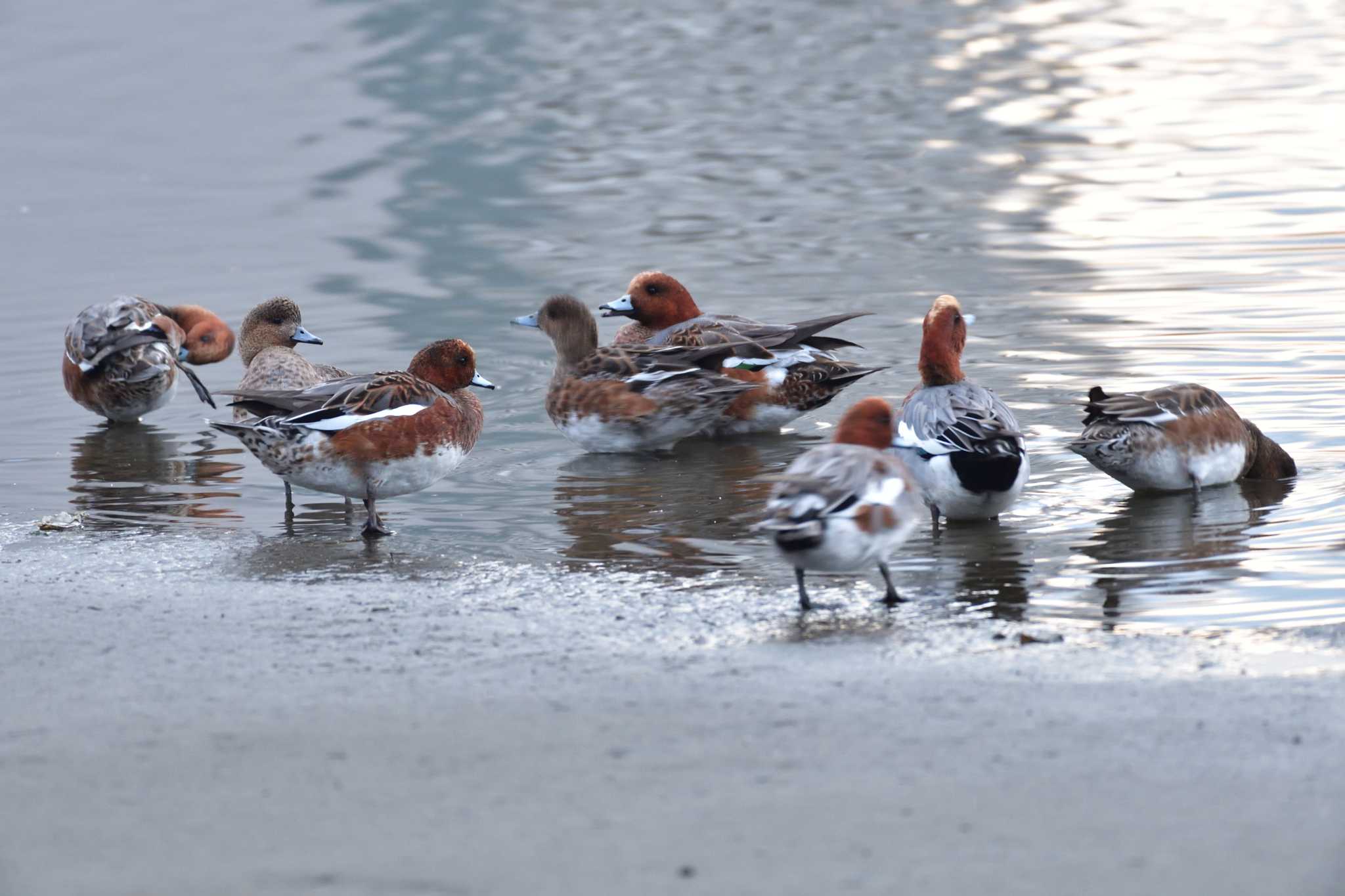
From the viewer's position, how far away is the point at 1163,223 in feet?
48.6

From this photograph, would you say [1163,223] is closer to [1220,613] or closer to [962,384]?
[962,384]

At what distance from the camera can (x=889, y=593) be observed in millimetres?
6227

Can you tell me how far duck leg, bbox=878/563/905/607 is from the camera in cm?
615

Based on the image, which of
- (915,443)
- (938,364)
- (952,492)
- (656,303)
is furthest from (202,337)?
(952,492)

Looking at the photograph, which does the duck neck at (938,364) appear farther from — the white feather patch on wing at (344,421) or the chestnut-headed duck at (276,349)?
the chestnut-headed duck at (276,349)

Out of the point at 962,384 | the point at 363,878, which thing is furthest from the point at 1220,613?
the point at 363,878

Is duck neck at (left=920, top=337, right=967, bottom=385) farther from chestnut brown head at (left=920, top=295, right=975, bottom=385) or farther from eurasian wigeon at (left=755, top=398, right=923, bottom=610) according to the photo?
eurasian wigeon at (left=755, top=398, right=923, bottom=610)

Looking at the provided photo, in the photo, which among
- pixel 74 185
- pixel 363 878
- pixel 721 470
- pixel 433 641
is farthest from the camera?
pixel 74 185

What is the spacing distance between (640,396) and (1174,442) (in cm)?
315

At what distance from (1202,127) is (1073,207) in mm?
4330

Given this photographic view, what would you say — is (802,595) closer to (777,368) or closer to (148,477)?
(777,368)

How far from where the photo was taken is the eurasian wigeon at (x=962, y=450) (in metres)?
7.39

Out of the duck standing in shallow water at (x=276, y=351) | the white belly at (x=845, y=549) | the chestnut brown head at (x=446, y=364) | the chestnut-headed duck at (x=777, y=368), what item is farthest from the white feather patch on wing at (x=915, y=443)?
the duck standing in shallow water at (x=276, y=351)

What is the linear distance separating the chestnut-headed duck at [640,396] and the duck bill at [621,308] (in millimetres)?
950
